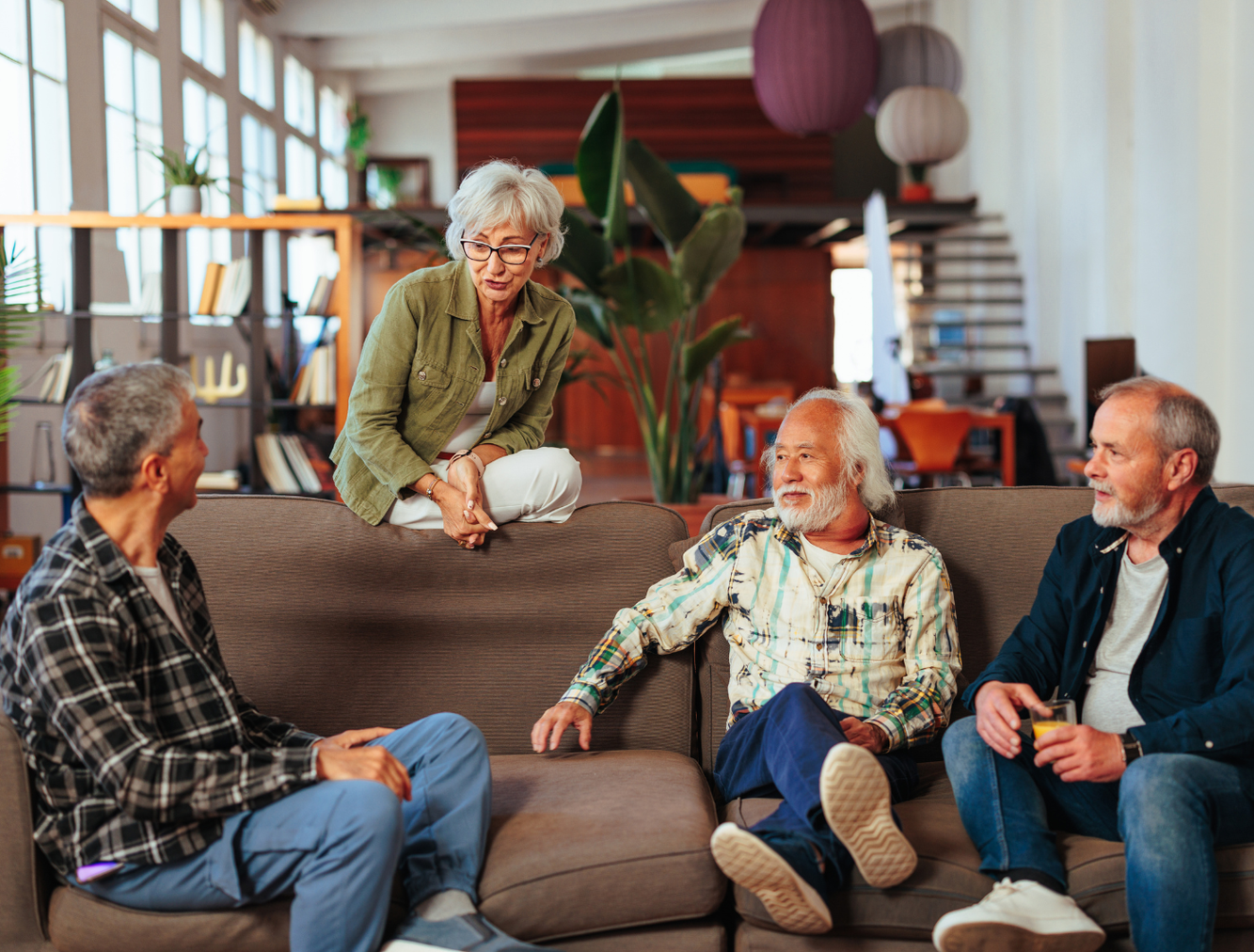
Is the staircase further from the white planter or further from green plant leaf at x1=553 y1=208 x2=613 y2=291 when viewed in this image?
the white planter

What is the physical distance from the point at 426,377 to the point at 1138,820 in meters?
1.45

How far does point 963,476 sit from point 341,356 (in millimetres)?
3245

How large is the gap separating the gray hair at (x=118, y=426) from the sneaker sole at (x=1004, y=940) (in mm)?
1246

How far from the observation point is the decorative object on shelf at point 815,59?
6.13 metres

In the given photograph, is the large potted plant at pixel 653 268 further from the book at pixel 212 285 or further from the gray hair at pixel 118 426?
the gray hair at pixel 118 426

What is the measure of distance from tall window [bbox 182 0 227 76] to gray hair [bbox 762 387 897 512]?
27.1 feet

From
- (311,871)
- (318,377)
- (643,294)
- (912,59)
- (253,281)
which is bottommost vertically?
(311,871)

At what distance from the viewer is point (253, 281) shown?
17.1ft

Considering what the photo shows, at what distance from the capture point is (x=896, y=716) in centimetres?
188

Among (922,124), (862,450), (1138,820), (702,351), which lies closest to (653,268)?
(702,351)

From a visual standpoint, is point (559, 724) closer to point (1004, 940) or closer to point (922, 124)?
point (1004, 940)

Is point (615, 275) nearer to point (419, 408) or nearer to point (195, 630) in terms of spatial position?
point (419, 408)

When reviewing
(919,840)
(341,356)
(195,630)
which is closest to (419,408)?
(195,630)

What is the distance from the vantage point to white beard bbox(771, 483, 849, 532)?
6.74 feet
